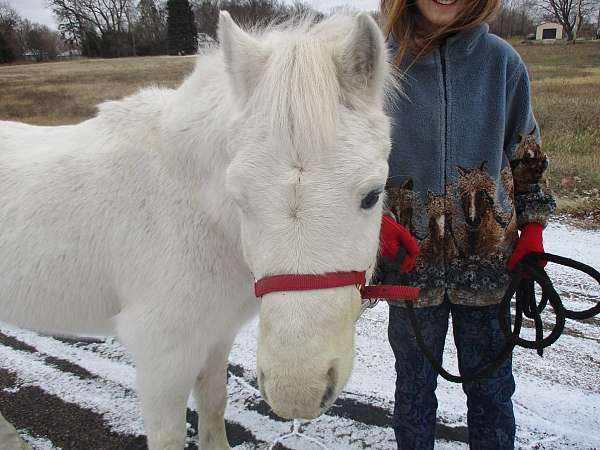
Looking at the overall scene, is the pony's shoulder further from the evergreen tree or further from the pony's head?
the evergreen tree

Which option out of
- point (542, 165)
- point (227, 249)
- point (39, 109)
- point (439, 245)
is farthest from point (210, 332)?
point (39, 109)

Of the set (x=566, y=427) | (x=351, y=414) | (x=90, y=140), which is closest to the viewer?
(x=90, y=140)

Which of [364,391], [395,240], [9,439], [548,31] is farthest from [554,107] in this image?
[548,31]

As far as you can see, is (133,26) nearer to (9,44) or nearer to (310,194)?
(9,44)

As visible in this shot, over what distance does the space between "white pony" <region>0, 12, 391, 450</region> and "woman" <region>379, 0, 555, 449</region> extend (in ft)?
1.07

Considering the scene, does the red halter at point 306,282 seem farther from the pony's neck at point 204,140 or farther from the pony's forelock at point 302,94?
the pony's neck at point 204,140

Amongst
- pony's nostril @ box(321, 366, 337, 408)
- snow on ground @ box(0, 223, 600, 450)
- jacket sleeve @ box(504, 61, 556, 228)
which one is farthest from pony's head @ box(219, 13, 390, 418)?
snow on ground @ box(0, 223, 600, 450)

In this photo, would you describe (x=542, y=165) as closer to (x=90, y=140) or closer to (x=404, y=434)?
(x=404, y=434)

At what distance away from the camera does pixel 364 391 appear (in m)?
2.96

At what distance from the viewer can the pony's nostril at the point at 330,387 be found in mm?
1260

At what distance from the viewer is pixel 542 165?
183 cm

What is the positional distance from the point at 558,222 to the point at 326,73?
16.3ft

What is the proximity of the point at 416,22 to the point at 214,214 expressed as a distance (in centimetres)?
118

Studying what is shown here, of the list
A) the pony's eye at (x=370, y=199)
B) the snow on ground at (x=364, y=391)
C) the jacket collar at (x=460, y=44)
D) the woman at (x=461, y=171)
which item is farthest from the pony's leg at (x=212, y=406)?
the jacket collar at (x=460, y=44)
